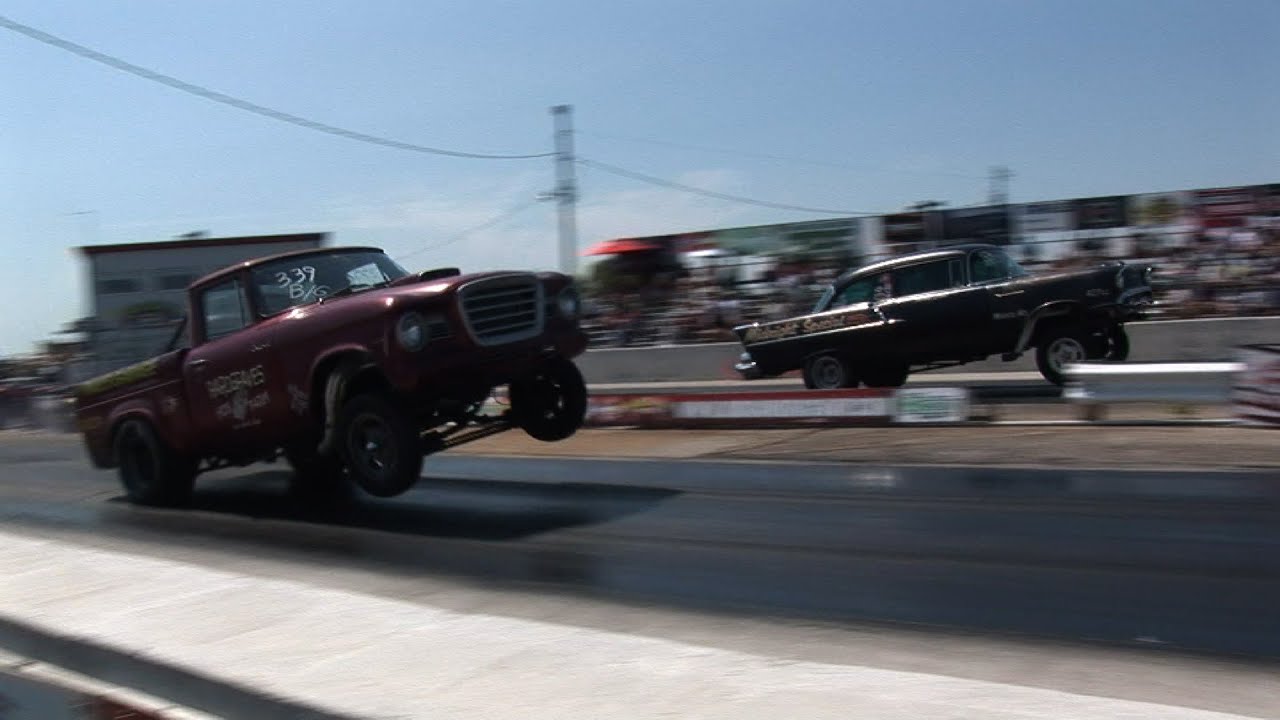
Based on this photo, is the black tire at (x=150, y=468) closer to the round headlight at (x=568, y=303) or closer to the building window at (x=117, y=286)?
the round headlight at (x=568, y=303)

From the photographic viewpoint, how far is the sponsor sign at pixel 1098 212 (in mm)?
27375

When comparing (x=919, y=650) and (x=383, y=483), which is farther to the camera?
(x=383, y=483)

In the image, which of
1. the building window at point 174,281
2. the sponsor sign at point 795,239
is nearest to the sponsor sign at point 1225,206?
the sponsor sign at point 795,239

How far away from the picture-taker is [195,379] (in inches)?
430

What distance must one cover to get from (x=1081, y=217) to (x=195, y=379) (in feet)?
71.2

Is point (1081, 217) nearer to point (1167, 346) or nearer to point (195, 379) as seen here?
point (1167, 346)

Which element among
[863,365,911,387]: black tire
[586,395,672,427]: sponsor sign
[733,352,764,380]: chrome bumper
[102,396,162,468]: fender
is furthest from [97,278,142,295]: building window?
[102,396,162,468]: fender

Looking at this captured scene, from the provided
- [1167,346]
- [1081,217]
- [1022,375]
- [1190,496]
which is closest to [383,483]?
[1190,496]

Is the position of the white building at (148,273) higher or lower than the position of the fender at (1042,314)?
higher

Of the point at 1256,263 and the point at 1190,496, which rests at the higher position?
the point at 1256,263

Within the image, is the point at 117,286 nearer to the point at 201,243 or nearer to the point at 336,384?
the point at 201,243

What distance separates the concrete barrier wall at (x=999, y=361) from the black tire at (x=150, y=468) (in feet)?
40.7

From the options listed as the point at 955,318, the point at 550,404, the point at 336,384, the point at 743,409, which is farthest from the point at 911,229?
the point at 336,384

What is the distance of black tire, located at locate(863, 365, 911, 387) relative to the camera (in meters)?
18.9
